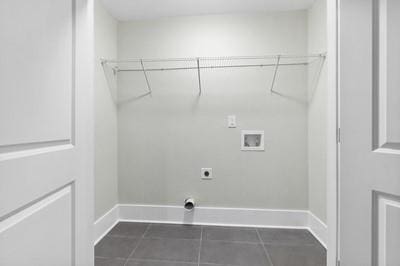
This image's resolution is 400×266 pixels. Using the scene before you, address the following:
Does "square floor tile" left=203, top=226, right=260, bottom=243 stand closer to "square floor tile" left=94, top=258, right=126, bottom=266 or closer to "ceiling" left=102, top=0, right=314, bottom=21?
"square floor tile" left=94, top=258, right=126, bottom=266

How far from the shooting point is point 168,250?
1.75 metres

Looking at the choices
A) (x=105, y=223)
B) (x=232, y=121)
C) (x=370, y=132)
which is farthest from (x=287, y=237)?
(x=105, y=223)

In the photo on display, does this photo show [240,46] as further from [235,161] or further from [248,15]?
[235,161]

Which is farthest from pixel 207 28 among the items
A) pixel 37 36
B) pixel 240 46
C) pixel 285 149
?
pixel 37 36

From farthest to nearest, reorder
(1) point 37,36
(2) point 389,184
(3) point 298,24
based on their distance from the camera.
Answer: (3) point 298,24
(2) point 389,184
(1) point 37,36

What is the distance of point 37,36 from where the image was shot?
0.68 meters

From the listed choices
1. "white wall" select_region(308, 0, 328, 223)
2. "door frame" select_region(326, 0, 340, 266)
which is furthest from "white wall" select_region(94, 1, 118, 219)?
"white wall" select_region(308, 0, 328, 223)

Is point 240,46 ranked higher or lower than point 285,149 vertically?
higher

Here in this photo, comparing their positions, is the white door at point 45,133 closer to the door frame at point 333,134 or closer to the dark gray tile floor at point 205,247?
the dark gray tile floor at point 205,247

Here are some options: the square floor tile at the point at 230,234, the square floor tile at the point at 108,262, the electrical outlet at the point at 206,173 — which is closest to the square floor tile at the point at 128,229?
the square floor tile at the point at 108,262

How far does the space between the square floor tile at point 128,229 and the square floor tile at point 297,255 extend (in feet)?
4.06

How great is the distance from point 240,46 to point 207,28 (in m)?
0.41

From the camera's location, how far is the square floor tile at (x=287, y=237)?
6.14 ft

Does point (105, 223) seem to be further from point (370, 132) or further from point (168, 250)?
point (370, 132)
